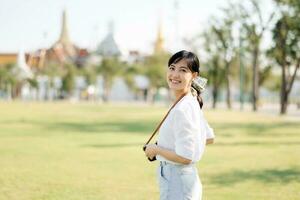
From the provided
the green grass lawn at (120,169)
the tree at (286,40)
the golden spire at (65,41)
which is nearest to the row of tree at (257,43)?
the tree at (286,40)

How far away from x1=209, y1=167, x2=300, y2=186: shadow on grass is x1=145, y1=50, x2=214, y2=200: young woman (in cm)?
524

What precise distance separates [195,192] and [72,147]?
1077cm

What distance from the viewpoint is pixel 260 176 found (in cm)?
953

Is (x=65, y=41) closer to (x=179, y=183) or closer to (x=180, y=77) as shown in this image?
(x=180, y=77)

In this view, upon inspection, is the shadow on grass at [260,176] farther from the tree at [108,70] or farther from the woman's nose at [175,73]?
the tree at [108,70]

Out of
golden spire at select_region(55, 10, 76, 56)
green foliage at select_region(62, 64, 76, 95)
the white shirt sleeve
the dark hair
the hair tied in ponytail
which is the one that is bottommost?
green foliage at select_region(62, 64, 76, 95)

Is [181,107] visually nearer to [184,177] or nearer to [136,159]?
[184,177]

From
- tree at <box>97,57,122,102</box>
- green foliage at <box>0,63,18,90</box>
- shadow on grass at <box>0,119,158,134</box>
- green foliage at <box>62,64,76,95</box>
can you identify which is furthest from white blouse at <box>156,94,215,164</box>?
green foliage at <box>0,63,18,90</box>

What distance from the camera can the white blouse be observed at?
330cm

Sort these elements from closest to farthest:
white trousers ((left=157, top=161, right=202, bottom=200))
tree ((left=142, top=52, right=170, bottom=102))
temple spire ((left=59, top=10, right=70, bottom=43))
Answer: white trousers ((left=157, top=161, right=202, bottom=200)) < tree ((left=142, top=52, right=170, bottom=102)) < temple spire ((left=59, top=10, right=70, bottom=43))

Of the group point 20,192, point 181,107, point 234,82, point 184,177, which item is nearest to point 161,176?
point 184,177

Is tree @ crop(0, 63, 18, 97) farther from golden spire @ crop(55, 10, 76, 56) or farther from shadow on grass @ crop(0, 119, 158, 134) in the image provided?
shadow on grass @ crop(0, 119, 158, 134)

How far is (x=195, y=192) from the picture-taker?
11.4 feet

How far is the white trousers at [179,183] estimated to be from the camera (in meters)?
3.43
